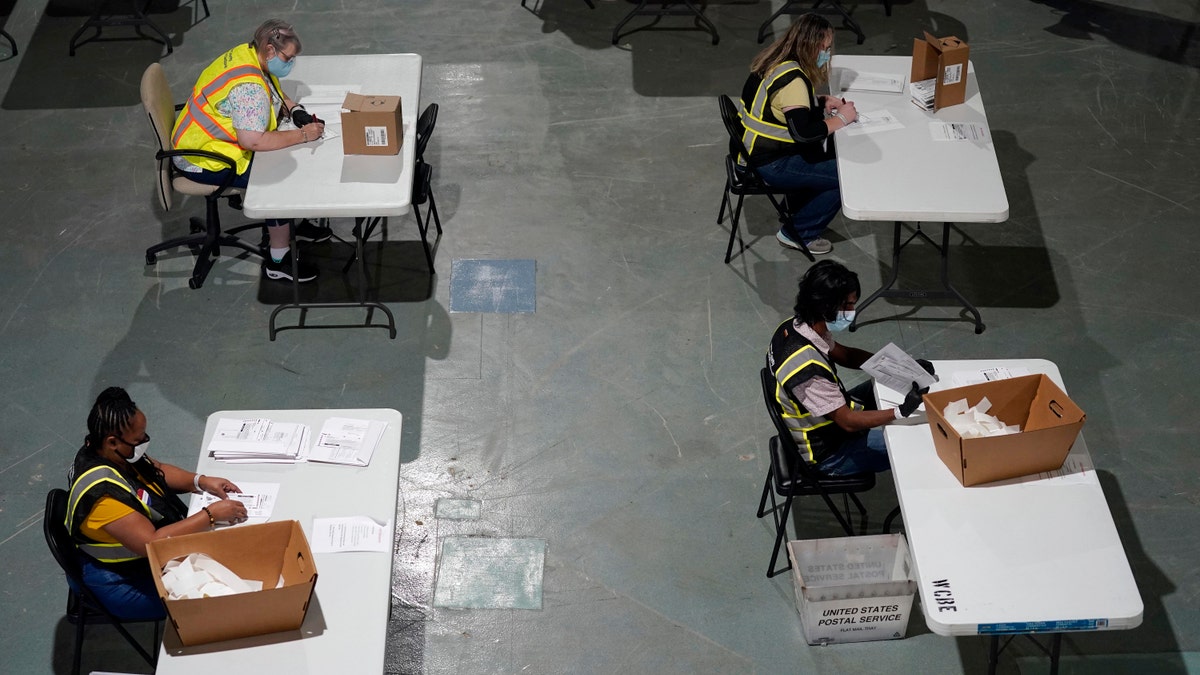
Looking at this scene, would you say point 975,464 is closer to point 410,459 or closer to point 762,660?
point 762,660

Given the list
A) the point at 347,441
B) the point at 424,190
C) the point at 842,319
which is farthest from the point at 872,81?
the point at 347,441

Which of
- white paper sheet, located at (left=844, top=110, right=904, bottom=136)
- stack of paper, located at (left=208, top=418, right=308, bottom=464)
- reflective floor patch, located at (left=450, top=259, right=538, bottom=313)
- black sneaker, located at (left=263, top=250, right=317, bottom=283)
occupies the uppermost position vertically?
white paper sheet, located at (left=844, top=110, right=904, bottom=136)

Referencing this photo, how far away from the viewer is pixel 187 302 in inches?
249

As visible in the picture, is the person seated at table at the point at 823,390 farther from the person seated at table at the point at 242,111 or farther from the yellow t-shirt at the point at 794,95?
the person seated at table at the point at 242,111

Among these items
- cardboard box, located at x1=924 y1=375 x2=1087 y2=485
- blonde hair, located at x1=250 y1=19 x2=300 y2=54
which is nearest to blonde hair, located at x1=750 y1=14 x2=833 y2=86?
cardboard box, located at x1=924 y1=375 x2=1087 y2=485

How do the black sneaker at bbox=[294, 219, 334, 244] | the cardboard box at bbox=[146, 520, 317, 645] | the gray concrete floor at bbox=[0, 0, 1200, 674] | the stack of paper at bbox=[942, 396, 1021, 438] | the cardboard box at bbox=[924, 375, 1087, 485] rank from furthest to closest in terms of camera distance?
the black sneaker at bbox=[294, 219, 334, 244] → the gray concrete floor at bbox=[0, 0, 1200, 674] → the stack of paper at bbox=[942, 396, 1021, 438] → the cardboard box at bbox=[924, 375, 1087, 485] → the cardboard box at bbox=[146, 520, 317, 645]

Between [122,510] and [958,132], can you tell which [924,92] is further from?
[122,510]

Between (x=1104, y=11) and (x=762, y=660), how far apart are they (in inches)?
242

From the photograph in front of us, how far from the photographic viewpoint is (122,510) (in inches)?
156

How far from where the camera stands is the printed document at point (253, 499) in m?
4.15

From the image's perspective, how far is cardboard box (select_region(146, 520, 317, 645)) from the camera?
3564 millimetres

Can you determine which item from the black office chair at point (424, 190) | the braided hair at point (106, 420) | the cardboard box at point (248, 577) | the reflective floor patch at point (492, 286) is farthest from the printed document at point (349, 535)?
the reflective floor patch at point (492, 286)

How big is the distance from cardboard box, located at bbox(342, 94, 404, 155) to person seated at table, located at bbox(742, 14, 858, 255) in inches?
71.8

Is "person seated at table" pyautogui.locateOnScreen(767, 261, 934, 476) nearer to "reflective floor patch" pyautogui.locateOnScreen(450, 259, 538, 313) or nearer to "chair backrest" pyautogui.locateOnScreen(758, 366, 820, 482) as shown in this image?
"chair backrest" pyautogui.locateOnScreen(758, 366, 820, 482)
